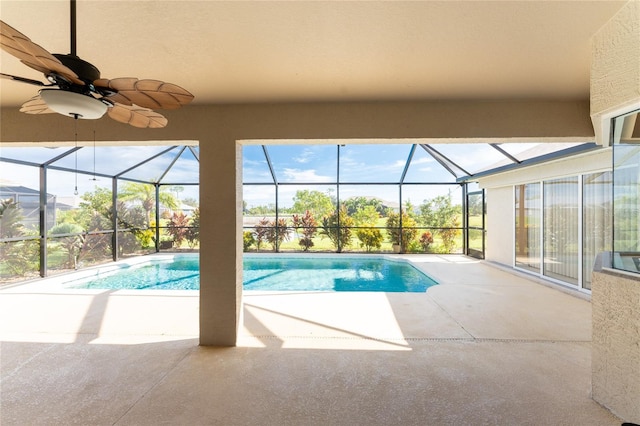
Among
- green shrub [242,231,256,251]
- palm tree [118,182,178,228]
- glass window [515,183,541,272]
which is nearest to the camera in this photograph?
glass window [515,183,541,272]

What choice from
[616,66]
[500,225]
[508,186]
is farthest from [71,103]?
[500,225]

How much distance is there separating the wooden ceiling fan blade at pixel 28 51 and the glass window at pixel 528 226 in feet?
27.5

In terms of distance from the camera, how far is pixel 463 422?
215cm

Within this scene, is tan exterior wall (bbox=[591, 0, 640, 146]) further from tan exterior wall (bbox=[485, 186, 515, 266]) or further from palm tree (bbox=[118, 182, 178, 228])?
palm tree (bbox=[118, 182, 178, 228])

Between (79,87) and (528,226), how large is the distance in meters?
8.66

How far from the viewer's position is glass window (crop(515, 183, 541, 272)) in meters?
6.65

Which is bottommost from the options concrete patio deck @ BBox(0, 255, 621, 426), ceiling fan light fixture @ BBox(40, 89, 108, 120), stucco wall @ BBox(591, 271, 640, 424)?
concrete patio deck @ BBox(0, 255, 621, 426)

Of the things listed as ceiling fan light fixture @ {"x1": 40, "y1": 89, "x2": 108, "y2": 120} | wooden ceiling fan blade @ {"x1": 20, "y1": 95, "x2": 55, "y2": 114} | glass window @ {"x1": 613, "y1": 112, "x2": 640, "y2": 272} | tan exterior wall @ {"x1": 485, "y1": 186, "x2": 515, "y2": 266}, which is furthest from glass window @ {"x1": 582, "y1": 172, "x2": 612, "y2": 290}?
wooden ceiling fan blade @ {"x1": 20, "y1": 95, "x2": 55, "y2": 114}

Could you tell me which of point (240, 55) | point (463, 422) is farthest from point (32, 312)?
point (463, 422)

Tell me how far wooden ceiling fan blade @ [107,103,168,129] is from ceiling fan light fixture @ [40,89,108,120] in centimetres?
28

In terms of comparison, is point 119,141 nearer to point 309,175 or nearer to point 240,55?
point 240,55

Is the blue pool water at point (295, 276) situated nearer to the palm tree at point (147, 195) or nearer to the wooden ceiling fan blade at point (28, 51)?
the palm tree at point (147, 195)

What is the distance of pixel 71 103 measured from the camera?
1619 mm

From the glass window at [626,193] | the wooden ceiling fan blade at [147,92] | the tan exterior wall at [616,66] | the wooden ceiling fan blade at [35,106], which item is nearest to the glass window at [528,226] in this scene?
the glass window at [626,193]
